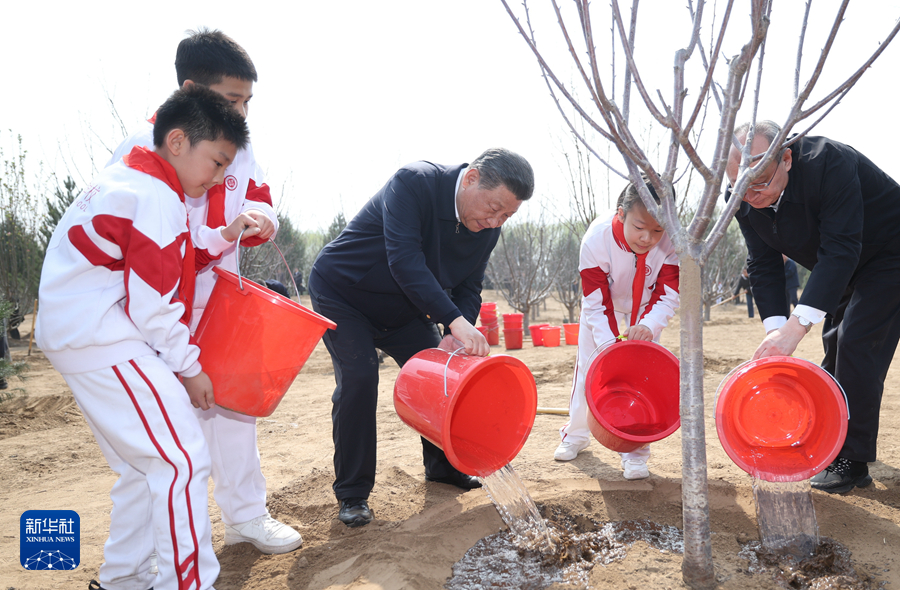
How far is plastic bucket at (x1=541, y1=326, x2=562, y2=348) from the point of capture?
9.22 m

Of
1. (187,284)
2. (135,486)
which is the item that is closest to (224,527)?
(135,486)

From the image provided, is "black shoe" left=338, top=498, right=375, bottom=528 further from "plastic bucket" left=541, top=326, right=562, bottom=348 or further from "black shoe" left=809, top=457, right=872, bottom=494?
"plastic bucket" left=541, top=326, right=562, bottom=348

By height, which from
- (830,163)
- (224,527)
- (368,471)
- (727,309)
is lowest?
(727,309)

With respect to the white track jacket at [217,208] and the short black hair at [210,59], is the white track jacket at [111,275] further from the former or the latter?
the short black hair at [210,59]

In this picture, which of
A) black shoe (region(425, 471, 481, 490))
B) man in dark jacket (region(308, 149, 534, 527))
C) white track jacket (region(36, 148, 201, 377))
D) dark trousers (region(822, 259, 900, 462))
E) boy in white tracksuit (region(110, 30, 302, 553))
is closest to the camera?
white track jacket (region(36, 148, 201, 377))

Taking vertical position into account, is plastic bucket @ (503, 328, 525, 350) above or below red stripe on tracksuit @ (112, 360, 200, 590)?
below

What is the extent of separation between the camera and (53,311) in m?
1.63

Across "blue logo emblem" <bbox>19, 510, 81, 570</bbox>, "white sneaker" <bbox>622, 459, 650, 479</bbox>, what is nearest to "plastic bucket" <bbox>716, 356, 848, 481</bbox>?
"white sneaker" <bbox>622, 459, 650, 479</bbox>

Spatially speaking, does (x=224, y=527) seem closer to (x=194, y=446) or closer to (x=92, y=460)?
(x=194, y=446)

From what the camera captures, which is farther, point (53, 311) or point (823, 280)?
point (823, 280)

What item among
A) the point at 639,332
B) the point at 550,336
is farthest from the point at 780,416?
the point at 550,336

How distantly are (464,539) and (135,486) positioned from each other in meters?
1.27

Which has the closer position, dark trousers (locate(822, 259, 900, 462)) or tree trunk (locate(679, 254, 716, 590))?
tree trunk (locate(679, 254, 716, 590))

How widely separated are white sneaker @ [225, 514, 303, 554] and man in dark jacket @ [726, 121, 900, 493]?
215 centimetres
